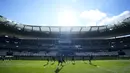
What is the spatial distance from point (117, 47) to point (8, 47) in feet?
188

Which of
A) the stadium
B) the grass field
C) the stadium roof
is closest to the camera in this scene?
the grass field

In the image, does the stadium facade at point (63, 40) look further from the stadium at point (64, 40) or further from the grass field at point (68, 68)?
the grass field at point (68, 68)

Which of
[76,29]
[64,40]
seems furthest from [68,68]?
[64,40]

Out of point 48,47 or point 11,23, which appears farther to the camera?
point 48,47

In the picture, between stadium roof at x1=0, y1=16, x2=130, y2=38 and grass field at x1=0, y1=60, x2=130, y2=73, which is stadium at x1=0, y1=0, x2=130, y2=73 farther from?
grass field at x1=0, y1=60, x2=130, y2=73

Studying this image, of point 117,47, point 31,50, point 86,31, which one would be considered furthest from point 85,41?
point 31,50

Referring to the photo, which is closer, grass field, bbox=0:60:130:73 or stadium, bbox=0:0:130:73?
grass field, bbox=0:60:130:73

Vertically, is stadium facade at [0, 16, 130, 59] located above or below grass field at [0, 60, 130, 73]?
above

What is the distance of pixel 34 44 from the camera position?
94625mm

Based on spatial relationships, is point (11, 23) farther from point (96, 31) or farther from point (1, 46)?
point (96, 31)

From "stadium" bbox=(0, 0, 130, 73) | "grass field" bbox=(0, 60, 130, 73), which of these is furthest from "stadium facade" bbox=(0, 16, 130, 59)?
"grass field" bbox=(0, 60, 130, 73)

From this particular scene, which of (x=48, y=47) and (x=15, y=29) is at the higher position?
(x=15, y=29)

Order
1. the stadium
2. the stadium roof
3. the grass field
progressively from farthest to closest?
the stadium < the stadium roof < the grass field

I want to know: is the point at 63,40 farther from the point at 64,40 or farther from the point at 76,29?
the point at 76,29
